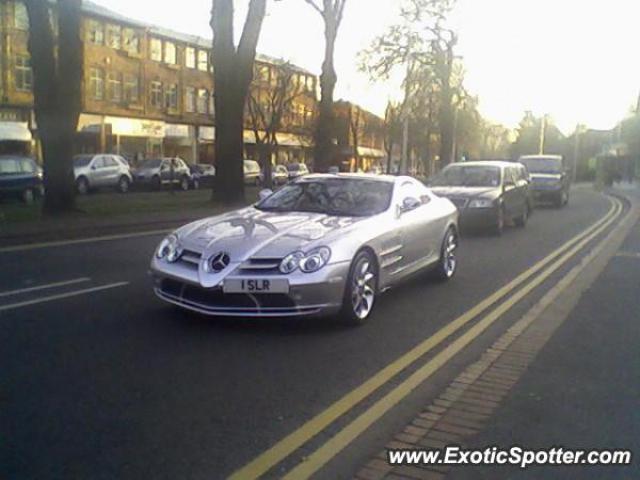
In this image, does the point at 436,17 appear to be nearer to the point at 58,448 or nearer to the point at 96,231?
the point at 96,231

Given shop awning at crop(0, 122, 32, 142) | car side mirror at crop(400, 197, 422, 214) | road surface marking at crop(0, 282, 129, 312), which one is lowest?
road surface marking at crop(0, 282, 129, 312)

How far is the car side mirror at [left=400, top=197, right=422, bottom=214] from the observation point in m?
8.00

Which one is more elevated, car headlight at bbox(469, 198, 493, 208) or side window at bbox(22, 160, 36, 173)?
side window at bbox(22, 160, 36, 173)

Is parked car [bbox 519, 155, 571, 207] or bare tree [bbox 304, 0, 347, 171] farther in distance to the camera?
bare tree [bbox 304, 0, 347, 171]

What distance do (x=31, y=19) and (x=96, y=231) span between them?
205 inches

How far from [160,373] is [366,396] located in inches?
57.9

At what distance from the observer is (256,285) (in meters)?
6.07

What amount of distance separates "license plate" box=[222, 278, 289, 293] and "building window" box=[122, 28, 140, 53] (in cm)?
4648

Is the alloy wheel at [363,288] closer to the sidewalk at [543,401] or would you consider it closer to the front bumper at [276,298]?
the front bumper at [276,298]

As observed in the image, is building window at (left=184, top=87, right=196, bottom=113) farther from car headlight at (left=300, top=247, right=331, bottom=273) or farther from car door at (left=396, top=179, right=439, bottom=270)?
car headlight at (left=300, top=247, right=331, bottom=273)

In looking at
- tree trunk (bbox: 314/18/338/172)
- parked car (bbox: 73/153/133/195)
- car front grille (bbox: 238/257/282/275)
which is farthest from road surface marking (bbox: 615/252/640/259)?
parked car (bbox: 73/153/133/195)

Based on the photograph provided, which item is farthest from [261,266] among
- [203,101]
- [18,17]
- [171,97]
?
[203,101]

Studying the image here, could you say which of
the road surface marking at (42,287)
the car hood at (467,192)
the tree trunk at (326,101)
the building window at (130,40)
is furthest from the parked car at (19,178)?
the building window at (130,40)

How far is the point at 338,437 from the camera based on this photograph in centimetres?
417
